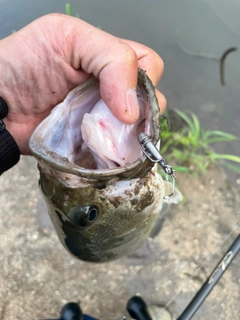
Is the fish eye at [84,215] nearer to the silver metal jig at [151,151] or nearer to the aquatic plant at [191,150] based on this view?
the silver metal jig at [151,151]

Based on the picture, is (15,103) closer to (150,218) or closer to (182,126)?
(150,218)

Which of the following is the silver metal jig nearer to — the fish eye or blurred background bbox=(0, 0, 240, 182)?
the fish eye

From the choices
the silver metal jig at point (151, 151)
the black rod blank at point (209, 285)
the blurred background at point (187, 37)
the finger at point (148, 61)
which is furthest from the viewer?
the blurred background at point (187, 37)

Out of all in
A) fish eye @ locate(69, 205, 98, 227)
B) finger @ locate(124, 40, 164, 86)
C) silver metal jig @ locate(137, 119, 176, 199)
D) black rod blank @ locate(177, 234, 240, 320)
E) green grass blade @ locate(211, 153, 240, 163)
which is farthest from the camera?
green grass blade @ locate(211, 153, 240, 163)

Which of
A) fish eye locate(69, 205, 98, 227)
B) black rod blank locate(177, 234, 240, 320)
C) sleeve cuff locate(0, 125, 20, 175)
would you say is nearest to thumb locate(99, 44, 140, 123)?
fish eye locate(69, 205, 98, 227)

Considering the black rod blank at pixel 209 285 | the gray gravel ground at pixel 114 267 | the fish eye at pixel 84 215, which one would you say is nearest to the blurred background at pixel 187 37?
the gray gravel ground at pixel 114 267
